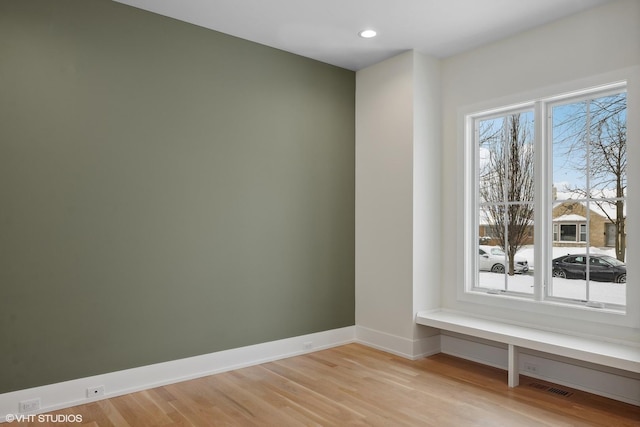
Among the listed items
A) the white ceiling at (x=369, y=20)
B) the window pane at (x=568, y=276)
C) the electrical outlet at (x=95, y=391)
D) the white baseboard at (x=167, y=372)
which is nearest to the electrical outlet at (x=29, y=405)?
the white baseboard at (x=167, y=372)

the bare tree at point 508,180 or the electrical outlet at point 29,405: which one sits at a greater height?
the bare tree at point 508,180

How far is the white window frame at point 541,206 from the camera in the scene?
3205mm

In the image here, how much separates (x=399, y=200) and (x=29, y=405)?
11.0 feet

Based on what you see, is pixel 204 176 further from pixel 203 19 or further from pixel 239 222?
pixel 203 19

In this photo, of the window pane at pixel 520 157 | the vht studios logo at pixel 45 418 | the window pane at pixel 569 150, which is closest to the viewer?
the vht studios logo at pixel 45 418

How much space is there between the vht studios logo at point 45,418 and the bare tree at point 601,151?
157 inches

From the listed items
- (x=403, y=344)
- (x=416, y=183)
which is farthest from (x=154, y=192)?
(x=403, y=344)

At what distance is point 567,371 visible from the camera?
11.4 ft

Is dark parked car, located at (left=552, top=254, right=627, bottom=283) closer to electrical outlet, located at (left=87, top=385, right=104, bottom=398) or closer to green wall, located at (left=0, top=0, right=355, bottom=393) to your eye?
green wall, located at (left=0, top=0, right=355, bottom=393)

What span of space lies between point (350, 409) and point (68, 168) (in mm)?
2582

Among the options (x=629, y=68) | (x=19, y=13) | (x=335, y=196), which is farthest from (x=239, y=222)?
(x=629, y=68)

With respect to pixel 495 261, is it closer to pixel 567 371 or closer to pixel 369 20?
pixel 567 371

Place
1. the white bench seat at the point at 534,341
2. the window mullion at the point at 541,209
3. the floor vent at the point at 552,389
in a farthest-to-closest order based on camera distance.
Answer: the window mullion at the point at 541,209 → the floor vent at the point at 552,389 → the white bench seat at the point at 534,341

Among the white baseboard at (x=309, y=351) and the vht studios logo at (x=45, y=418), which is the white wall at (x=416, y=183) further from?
the vht studios logo at (x=45, y=418)
